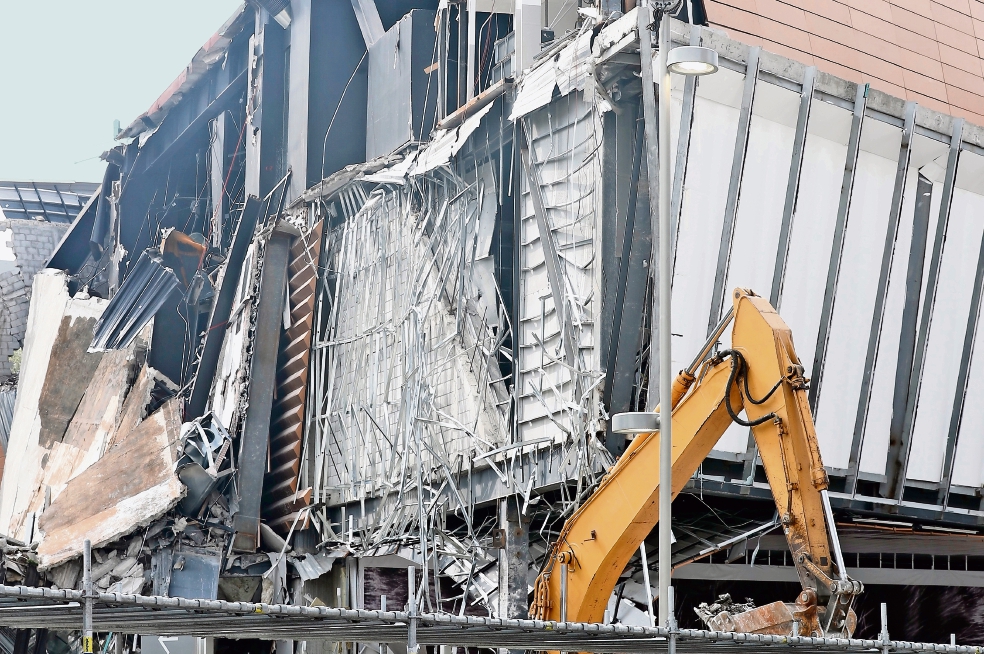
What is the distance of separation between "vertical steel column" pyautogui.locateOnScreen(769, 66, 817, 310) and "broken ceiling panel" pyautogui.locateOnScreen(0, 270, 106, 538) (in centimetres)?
1766

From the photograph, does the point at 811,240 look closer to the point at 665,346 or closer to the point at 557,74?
the point at 557,74

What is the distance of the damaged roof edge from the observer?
97.7 feet

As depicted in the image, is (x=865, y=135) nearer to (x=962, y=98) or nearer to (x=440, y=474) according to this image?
(x=962, y=98)

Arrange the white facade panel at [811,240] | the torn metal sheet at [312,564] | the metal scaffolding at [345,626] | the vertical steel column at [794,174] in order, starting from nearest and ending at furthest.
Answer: the metal scaffolding at [345,626]
the vertical steel column at [794,174]
the white facade panel at [811,240]
the torn metal sheet at [312,564]

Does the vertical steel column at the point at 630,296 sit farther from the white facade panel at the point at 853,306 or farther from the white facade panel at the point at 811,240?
the white facade panel at the point at 853,306

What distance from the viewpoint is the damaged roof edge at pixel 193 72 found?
2978cm

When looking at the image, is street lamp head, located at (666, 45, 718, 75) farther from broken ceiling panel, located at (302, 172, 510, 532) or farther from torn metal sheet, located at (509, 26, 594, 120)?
broken ceiling panel, located at (302, 172, 510, 532)

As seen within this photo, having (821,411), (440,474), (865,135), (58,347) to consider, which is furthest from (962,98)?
(58,347)

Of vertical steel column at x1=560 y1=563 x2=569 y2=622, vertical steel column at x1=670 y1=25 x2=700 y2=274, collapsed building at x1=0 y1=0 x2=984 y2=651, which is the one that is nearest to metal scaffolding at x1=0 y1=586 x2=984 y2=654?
vertical steel column at x1=560 y1=563 x2=569 y2=622

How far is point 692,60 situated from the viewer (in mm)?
11711

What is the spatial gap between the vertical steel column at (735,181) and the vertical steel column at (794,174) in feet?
2.45

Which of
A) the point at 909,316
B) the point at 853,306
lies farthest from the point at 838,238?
the point at 909,316

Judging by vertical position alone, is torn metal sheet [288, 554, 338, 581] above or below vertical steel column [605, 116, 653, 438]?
below

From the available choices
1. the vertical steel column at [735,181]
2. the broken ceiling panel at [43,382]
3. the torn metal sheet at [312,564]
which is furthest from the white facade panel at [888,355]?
the broken ceiling panel at [43,382]
